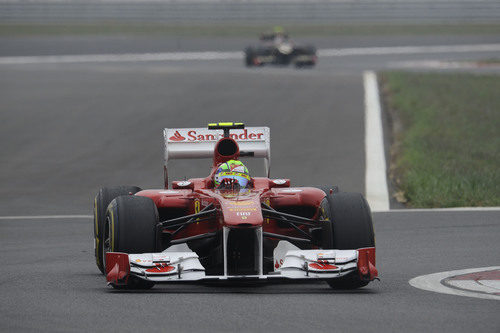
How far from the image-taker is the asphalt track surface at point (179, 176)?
331 inches

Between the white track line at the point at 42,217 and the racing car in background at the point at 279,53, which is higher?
the racing car in background at the point at 279,53

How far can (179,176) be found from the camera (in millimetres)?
20984

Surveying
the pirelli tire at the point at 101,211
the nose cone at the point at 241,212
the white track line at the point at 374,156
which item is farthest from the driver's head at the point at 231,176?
the white track line at the point at 374,156

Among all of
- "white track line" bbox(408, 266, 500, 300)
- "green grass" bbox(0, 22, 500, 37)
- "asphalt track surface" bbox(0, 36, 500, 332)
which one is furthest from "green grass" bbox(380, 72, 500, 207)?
"green grass" bbox(0, 22, 500, 37)

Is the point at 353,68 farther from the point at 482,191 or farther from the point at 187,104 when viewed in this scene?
the point at 482,191

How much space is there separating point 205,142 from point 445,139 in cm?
1206

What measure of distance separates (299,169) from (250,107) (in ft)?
32.8

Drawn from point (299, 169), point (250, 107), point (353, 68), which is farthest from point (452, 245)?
point (353, 68)

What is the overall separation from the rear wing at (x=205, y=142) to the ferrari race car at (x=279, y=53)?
32778 mm

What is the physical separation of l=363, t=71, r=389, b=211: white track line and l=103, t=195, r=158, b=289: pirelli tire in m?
7.43

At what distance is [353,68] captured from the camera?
4575 centimetres

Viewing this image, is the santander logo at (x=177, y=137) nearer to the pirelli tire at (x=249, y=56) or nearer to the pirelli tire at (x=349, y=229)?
the pirelli tire at (x=349, y=229)

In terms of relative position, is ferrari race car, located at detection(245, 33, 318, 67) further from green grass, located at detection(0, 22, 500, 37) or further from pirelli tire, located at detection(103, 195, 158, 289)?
pirelli tire, located at detection(103, 195, 158, 289)

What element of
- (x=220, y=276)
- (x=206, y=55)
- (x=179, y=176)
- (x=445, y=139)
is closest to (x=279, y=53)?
(x=206, y=55)
